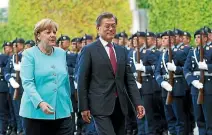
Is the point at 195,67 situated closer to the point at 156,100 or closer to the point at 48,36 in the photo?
the point at 156,100

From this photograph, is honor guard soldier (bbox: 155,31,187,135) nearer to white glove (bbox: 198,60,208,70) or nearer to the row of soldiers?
the row of soldiers

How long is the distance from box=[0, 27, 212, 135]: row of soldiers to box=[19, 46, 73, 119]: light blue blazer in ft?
14.3

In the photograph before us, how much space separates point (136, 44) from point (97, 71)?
19.1 feet

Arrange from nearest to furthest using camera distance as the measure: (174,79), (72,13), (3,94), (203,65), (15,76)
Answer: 1. (203,65)
2. (174,79)
3. (15,76)
4. (3,94)
5. (72,13)

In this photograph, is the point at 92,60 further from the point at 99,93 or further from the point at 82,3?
the point at 82,3

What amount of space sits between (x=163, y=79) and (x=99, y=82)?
16.9ft

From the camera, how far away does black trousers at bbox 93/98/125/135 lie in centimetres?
768

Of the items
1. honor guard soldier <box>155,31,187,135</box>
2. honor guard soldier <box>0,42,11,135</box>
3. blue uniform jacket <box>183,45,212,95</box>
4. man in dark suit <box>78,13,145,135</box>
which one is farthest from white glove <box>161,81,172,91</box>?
man in dark suit <box>78,13,145,135</box>

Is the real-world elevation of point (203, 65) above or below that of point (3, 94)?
above

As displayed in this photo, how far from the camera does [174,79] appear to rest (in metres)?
12.8

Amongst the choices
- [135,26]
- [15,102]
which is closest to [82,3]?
[135,26]

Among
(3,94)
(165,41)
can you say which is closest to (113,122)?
(165,41)

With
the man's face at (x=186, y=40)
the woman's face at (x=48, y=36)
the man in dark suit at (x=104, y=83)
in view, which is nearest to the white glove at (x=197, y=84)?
the man's face at (x=186, y=40)

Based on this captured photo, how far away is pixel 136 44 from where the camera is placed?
44.3 ft
